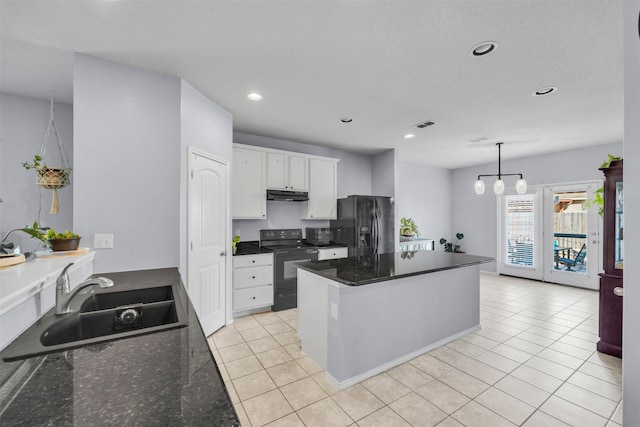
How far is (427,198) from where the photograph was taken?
6887 millimetres

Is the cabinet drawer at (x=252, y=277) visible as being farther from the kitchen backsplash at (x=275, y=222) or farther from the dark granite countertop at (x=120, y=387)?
the dark granite countertop at (x=120, y=387)

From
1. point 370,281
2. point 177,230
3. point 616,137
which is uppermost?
point 616,137

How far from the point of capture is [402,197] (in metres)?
6.52

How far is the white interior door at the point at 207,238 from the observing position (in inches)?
110

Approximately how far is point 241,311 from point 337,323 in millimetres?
2021

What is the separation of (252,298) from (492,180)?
5.96 m

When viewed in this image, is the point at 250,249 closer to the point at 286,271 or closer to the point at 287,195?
the point at 286,271

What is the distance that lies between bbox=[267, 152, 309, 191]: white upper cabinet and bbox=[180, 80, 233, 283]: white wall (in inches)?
34.1

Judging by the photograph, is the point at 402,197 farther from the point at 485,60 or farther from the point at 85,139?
the point at 85,139

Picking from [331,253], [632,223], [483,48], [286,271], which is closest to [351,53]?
[483,48]

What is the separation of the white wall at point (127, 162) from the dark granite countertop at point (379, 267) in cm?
135

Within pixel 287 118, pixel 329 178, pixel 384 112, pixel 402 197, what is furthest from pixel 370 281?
pixel 402 197

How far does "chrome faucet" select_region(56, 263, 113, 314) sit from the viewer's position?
123cm

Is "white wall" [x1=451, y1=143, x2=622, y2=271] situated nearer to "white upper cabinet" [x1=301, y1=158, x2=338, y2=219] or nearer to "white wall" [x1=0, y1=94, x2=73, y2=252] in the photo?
"white upper cabinet" [x1=301, y1=158, x2=338, y2=219]
